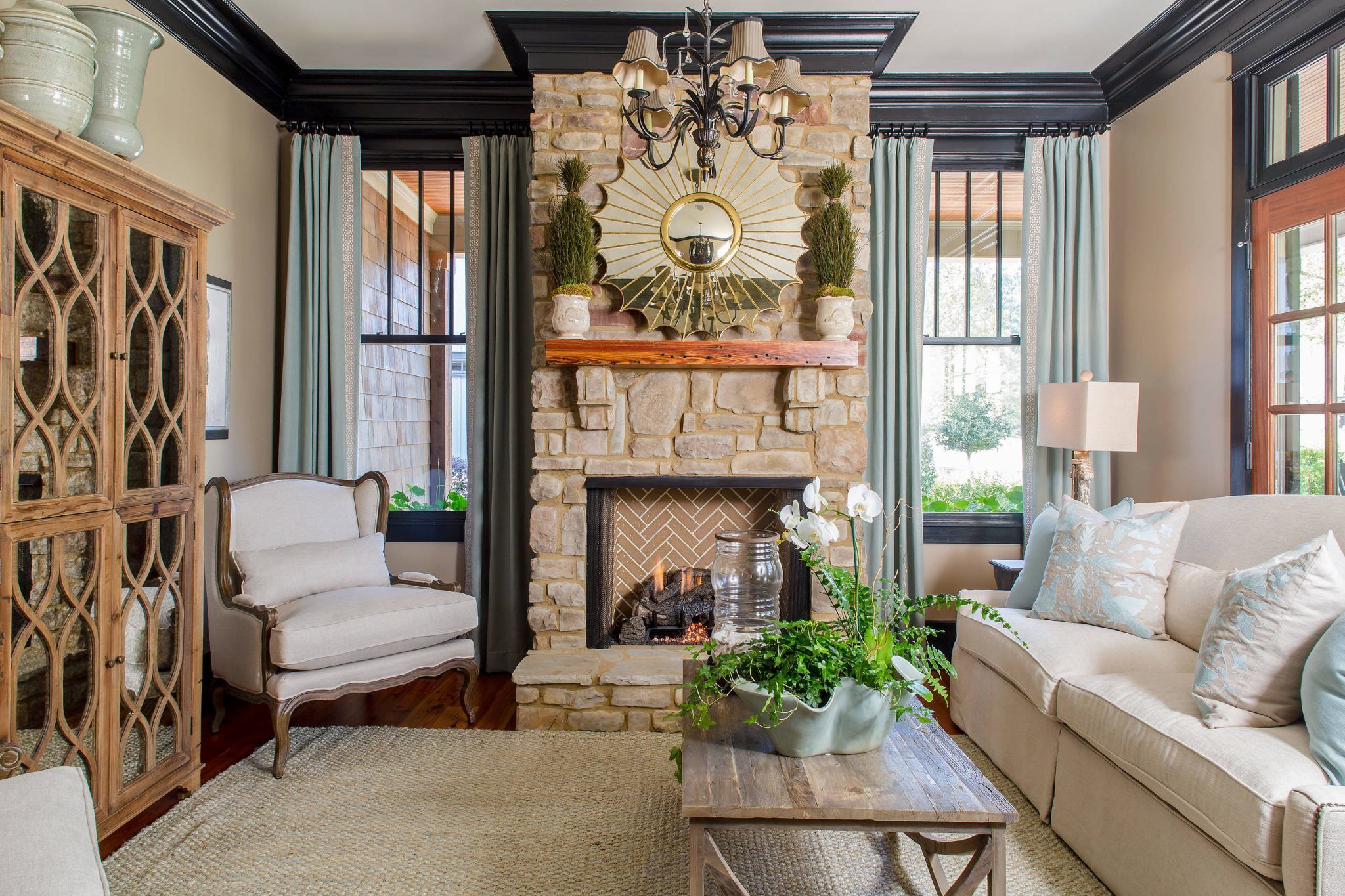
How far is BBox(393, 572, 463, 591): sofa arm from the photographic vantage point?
3.16 metres

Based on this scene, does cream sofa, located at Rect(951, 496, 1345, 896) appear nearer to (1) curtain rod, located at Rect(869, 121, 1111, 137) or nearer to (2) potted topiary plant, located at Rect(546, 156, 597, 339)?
(2) potted topiary plant, located at Rect(546, 156, 597, 339)

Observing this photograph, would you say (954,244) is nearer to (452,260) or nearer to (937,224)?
(937,224)

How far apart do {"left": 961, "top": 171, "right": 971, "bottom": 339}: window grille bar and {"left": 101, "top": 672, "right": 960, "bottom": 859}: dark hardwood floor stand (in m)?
1.96

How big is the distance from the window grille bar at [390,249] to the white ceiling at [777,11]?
56cm

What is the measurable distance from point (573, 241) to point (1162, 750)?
2.67 m

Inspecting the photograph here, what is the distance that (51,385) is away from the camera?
1891mm

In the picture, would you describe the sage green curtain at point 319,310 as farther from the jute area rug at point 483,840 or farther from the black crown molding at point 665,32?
the jute area rug at point 483,840

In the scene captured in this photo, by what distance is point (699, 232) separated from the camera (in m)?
3.41

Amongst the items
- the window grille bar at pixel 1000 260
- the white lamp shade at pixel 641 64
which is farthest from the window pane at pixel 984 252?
the white lamp shade at pixel 641 64

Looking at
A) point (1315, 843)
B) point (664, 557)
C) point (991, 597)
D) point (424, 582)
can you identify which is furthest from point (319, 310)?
point (1315, 843)

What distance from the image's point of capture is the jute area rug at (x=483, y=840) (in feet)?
6.40

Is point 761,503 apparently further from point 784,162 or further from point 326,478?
point 326,478

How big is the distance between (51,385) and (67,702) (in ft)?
2.64

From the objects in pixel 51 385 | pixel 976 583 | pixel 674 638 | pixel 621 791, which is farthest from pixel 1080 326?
pixel 51 385
